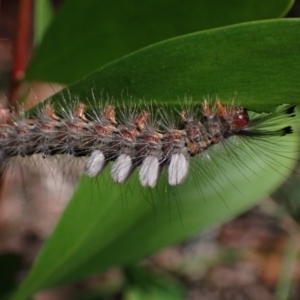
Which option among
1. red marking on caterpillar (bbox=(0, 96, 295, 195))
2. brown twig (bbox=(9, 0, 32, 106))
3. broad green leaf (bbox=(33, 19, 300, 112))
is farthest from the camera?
brown twig (bbox=(9, 0, 32, 106))

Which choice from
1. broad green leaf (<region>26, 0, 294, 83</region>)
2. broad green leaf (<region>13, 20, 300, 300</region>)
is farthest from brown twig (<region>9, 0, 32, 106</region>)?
broad green leaf (<region>13, 20, 300, 300</region>)

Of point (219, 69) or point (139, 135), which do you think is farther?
point (139, 135)

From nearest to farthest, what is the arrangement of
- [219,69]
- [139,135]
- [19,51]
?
[219,69]
[139,135]
[19,51]

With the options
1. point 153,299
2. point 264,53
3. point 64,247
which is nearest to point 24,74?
point 64,247

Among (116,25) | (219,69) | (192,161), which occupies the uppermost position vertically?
(116,25)

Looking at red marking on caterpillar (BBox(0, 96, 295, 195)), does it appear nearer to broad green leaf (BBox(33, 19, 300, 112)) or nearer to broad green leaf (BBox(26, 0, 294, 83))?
broad green leaf (BBox(33, 19, 300, 112))

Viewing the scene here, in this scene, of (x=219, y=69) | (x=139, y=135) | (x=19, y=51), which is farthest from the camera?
(x=19, y=51)

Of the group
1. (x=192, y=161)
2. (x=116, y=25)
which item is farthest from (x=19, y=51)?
(x=192, y=161)

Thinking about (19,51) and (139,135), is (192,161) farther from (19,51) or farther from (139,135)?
(19,51)
